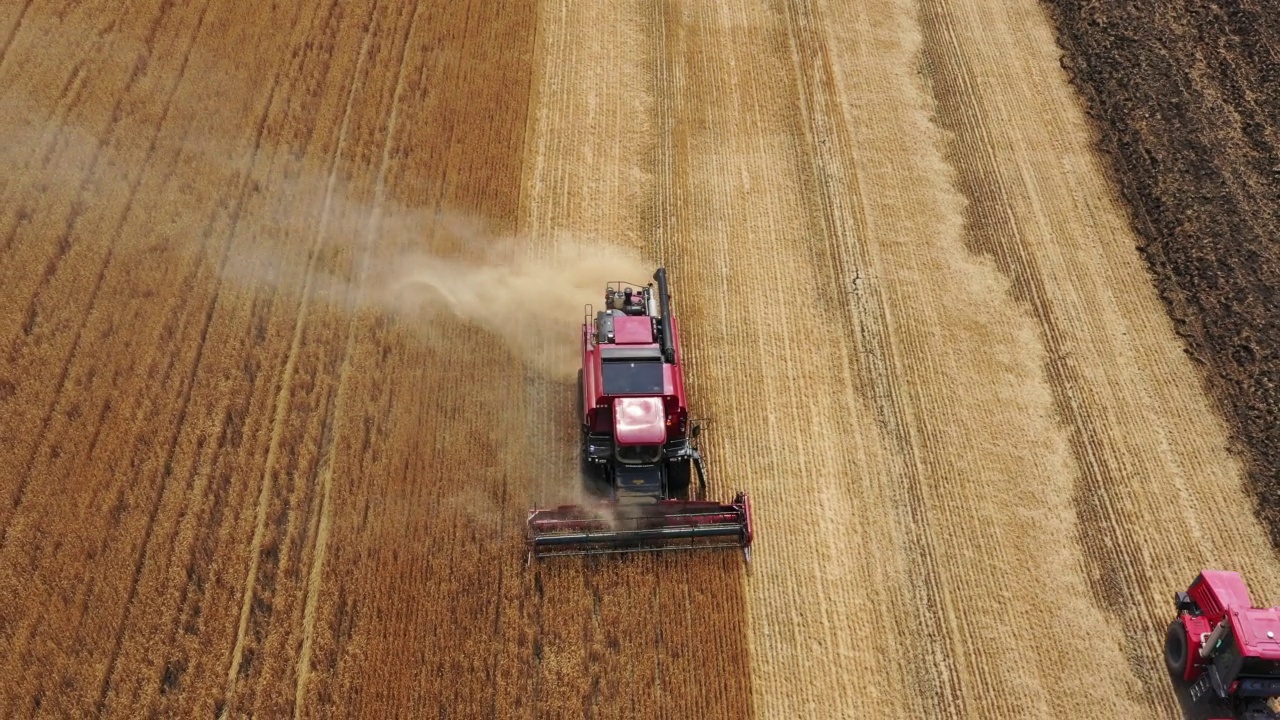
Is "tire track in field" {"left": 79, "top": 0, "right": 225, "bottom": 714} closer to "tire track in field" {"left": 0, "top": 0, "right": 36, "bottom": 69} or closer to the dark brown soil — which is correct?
"tire track in field" {"left": 0, "top": 0, "right": 36, "bottom": 69}

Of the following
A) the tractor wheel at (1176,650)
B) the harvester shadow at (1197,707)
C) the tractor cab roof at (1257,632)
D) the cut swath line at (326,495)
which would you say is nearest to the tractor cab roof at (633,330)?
the cut swath line at (326,495)

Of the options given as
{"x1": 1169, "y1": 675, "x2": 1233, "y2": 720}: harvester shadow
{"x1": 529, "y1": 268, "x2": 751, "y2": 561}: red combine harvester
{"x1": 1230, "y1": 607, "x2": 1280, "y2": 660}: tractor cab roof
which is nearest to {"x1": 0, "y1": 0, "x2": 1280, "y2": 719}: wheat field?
{"x1": 1169, "y1": 675, "x2": 1233, "y2": 720}: harvester shadow

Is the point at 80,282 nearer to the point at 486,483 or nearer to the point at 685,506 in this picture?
the point at 486,483

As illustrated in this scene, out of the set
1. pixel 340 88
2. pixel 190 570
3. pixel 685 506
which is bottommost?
pixel 190 570

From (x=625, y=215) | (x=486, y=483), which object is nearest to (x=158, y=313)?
(x=486, y=483)

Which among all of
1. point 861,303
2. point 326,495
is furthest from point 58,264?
point 861,303

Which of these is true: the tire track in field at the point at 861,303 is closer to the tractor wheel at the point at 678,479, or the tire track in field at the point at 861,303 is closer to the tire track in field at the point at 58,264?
the tractor wheel at the point at 678,479

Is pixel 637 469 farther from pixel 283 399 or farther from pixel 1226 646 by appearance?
pixel 1226 646
